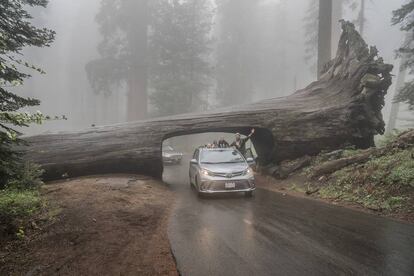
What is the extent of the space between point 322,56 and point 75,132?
13.6 meters

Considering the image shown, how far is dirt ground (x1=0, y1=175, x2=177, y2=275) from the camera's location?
564 cm

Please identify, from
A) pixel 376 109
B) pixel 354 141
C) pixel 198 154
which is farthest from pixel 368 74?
pixel 198 154

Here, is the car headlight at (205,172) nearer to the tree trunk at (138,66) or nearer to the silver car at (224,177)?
the silver car at (224,177)

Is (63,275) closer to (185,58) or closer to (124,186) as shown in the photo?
(124,186)

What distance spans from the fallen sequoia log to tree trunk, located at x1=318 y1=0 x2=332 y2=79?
2629mm

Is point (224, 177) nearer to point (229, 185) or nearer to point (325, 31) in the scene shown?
point (229, 185)

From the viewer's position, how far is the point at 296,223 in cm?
802

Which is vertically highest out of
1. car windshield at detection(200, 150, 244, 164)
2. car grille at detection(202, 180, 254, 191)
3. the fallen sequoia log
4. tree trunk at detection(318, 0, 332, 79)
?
tree trunk at detection(318, 0, 332, 79)

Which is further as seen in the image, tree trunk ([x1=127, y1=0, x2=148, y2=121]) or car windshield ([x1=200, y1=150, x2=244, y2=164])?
tree trunk ([x1=127, y1=0, x2=148, y2=121])

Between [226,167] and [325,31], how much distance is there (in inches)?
452

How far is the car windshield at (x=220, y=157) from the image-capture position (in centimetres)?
1360

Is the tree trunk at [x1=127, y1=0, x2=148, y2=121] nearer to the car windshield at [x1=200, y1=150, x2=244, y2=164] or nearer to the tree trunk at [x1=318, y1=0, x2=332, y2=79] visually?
the tree trunk at [x1=318, y1=0, x2=332, y2=79]

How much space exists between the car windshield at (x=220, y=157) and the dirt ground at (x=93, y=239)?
10.5 feet

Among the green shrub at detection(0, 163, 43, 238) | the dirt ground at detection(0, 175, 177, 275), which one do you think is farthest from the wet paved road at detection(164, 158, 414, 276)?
the green shrub at detection(0, 163, 43, 238)
